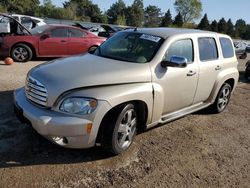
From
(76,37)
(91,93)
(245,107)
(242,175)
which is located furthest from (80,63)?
(76,37)

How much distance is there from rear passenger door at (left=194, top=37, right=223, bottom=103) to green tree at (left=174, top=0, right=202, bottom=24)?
298 feet

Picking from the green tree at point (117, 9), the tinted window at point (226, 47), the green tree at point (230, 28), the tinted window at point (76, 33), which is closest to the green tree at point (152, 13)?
the green tree at point (117, 9)

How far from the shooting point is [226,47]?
6.60 m

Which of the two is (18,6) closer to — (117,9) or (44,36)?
(117,9)

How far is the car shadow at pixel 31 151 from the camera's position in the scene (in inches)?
160

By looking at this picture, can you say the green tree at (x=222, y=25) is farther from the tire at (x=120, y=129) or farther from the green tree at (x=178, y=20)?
the tire at (x=120, y=129)

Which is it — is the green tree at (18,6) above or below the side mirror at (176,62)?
below

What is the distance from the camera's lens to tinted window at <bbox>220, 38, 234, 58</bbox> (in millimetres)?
6443

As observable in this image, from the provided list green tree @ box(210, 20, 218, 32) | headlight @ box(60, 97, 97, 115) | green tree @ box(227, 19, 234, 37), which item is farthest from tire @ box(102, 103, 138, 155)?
green tree @ box(227, 19, 234, 37)

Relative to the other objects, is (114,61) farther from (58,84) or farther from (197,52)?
(197,52)

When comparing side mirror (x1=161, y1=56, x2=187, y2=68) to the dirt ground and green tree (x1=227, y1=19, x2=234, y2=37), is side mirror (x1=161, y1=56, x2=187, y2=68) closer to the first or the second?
the dirt ground

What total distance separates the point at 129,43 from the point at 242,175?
8.44 ft

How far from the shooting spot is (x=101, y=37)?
12.8 m

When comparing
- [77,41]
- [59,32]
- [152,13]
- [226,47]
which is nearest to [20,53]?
[59,32]
